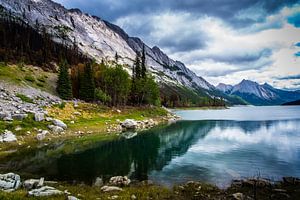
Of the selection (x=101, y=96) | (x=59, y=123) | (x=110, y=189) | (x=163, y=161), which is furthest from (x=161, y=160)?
(x=101, y=96)

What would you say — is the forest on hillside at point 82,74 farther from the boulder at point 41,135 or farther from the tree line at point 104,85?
the boulder at point 41,135

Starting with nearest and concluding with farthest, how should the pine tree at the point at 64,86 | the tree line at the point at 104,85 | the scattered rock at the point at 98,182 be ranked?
the scattered rock at the point at 98,182
the pine tree at the point at 64,86
the tree line at the point at 104,85

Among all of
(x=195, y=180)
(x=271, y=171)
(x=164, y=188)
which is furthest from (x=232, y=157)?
(x=164, y=188)

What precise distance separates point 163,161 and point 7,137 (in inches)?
A: 1236

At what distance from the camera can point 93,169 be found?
38594mm

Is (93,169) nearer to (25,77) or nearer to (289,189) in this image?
(289,189)

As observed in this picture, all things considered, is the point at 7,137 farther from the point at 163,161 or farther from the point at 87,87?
the point at 87,87

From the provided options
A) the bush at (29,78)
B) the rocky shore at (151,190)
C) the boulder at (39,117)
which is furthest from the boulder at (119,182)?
the bush at (29,78)

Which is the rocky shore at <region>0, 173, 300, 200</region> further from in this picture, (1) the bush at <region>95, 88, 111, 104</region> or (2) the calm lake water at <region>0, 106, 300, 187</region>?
(1) the bush at <region>95, 88, 111, 104</region>

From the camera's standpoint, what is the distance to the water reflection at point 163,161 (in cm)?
3581

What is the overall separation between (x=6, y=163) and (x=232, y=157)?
117ft

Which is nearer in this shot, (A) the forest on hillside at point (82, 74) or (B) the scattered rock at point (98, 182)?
(B) the scattered rock at point (98, 182)

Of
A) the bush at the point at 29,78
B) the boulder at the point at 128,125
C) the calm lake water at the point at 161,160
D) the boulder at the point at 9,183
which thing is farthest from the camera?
the bush at the point at 29,78

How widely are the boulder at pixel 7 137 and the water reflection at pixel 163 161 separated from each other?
23.1 ft
